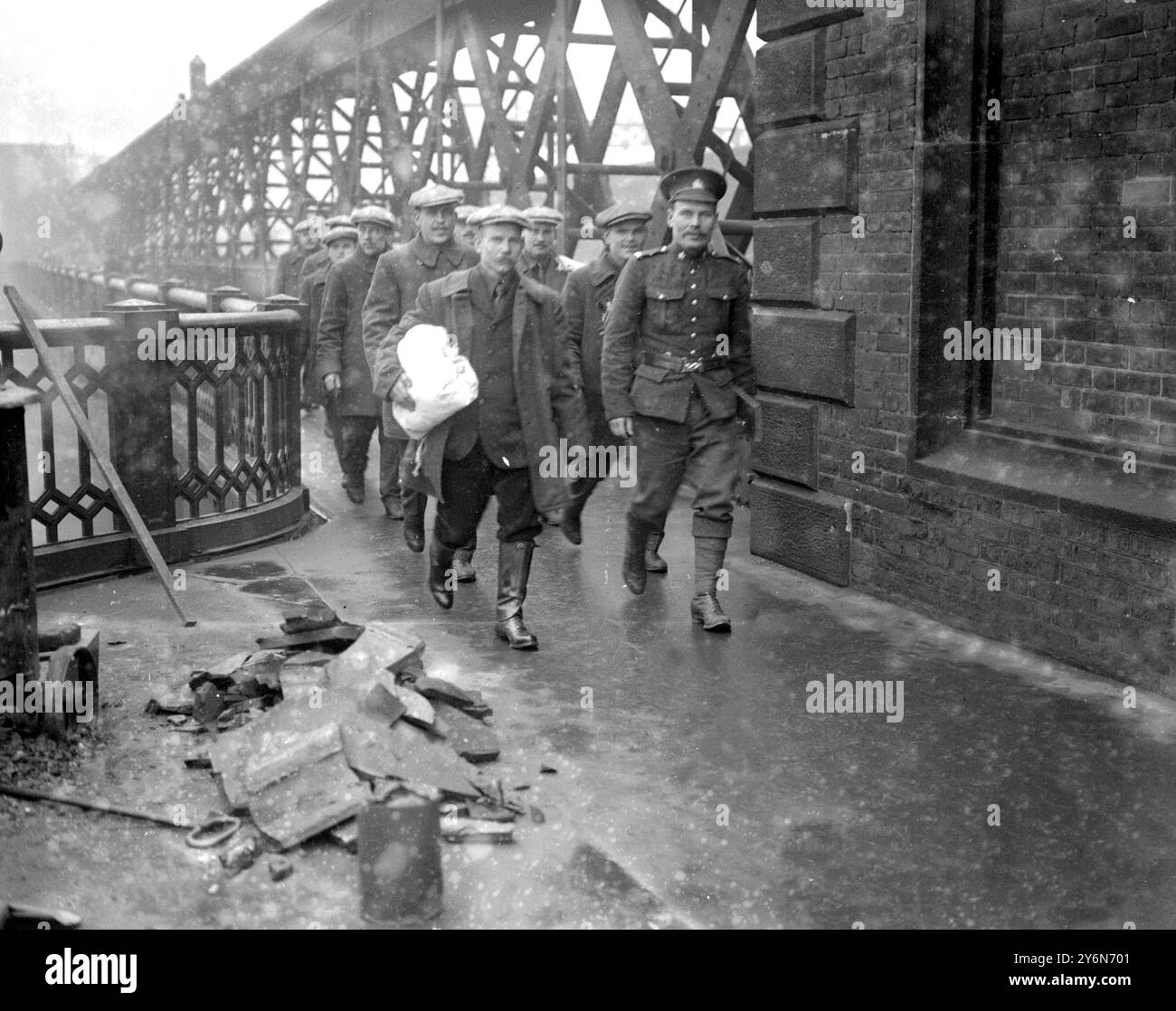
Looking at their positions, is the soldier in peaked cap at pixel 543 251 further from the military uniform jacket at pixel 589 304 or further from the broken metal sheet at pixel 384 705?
the broken metal sheet at pixel 384 705

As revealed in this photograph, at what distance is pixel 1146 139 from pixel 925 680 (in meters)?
2.41

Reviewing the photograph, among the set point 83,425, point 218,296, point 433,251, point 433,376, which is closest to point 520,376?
point 433,376

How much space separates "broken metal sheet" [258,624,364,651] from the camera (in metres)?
6.18

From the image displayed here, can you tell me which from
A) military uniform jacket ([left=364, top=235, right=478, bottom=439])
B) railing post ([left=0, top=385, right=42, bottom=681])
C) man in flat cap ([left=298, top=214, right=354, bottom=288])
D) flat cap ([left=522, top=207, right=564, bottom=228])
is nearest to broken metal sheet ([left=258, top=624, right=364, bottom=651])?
railing post ([left=0, top=385, right=42, bottom=681])

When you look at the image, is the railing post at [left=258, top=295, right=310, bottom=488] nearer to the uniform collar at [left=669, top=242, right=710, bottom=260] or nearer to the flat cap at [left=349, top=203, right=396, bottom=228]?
the flat cap at [left=349, top=203, right=396, bottom=228]

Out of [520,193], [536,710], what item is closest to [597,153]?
[520,193]

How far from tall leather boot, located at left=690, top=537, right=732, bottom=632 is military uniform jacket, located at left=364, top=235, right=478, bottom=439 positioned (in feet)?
5.98

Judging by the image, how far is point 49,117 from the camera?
76125 mm

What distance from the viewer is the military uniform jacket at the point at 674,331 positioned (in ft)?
24.5

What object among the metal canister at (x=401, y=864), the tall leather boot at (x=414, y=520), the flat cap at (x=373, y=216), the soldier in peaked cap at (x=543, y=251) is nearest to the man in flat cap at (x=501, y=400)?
the tall leather boot at (x=414, y=520)

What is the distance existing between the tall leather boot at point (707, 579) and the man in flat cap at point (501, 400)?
2.52ft

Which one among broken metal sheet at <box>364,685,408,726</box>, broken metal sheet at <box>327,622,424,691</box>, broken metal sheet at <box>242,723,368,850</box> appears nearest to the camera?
broken metal sheet at <box>242,723,368,850</box>

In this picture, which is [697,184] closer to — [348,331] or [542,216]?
[542,216]

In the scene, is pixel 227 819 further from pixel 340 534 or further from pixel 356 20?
pixel 356 20
